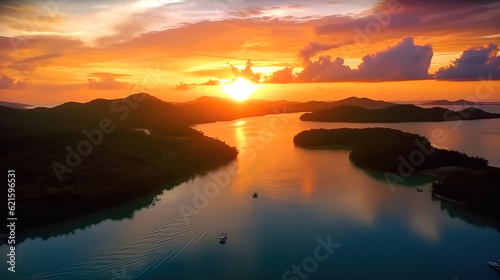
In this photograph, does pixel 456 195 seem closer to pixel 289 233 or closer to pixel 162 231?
pixel 289 233

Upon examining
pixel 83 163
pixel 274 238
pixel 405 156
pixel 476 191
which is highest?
pixel 83 163

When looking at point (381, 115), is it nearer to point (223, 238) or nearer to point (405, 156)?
point (405, 156)

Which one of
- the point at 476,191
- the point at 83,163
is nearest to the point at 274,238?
the point at 476,191

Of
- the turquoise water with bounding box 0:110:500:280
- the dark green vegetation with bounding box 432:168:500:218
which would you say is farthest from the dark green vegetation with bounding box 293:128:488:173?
the dark green vegetation with bounding box 432:168:500:218

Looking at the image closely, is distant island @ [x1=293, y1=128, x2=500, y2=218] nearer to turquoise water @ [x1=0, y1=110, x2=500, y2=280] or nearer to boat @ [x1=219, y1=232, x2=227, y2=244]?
turquoise water @ [x1=0, y1=110, x2=500, y2=280]

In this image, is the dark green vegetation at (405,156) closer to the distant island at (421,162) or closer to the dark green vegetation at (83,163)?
the distant island at (421,162)

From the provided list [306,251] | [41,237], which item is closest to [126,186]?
[41,237]
